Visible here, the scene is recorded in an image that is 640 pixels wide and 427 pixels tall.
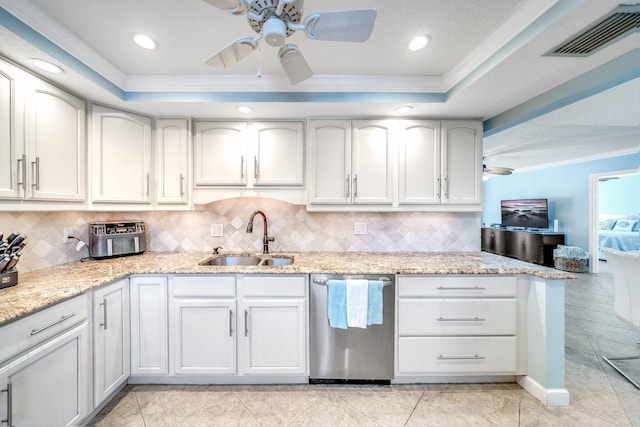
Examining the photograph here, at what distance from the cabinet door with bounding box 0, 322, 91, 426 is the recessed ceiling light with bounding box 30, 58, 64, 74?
5.25 feet

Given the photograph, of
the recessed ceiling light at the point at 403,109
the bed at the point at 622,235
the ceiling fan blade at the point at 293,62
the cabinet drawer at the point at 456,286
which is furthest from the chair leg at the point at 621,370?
the bed at the point at 622,235

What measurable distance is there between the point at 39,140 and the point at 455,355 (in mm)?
3265

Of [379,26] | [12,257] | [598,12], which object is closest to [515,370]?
[598,12]

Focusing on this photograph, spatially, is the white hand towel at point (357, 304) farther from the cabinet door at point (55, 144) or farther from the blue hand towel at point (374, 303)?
the cabinet door at point (55, 144)

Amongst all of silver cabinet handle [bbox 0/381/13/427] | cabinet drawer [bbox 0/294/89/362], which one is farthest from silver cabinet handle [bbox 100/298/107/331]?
silver cabinet handle [bbox 0/381/13/427]

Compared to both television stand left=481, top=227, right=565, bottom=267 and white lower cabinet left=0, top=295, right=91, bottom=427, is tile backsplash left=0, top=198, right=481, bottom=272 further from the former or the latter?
television stand left=481, top=227, right=565, bottom=267

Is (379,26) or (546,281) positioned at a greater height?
(379,26)

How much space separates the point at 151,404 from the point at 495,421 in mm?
2303

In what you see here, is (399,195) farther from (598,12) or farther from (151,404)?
(151,404)

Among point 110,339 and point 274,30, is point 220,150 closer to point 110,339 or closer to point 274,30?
point 274,30

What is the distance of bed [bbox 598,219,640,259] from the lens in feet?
21.0

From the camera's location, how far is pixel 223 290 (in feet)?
6.49

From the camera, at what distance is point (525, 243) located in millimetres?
6270

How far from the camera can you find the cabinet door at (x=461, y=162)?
2.48 meters
